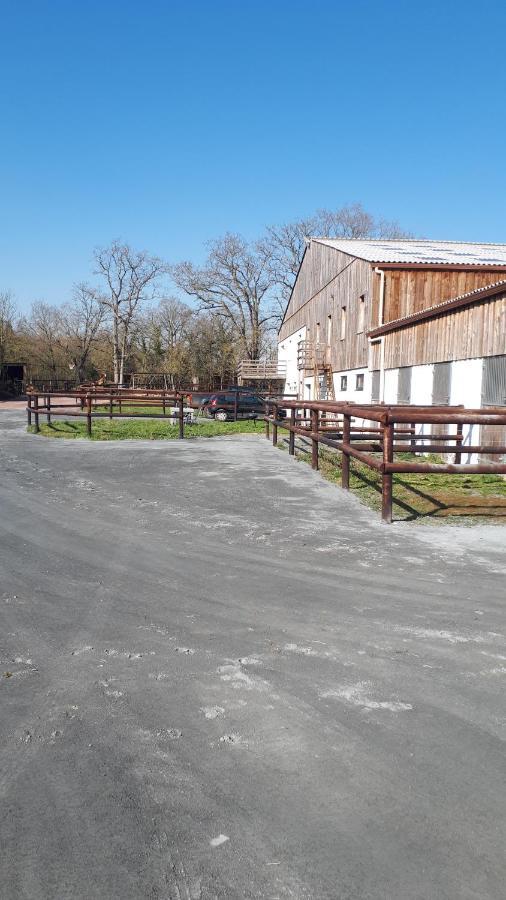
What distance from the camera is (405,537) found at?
251 inches

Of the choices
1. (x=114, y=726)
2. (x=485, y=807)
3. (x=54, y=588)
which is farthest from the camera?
(x=54, y=588)

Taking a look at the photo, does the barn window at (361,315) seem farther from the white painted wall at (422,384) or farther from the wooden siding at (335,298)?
the white painted wall at (422,384)

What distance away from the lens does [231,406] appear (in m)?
31.2

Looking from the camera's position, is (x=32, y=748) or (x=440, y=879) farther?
(x=32, y=748)

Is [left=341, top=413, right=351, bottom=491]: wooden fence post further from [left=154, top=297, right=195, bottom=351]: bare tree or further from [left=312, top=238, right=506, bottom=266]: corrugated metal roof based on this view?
[left=154, top=297, right=195, bottom=351]: bare tree

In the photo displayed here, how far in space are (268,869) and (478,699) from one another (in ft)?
4.82

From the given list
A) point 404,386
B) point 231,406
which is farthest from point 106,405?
point 231,406

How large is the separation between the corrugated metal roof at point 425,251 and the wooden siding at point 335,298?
2.14 ft

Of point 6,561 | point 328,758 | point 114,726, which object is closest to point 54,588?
point 6,561

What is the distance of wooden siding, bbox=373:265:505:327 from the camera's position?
22.9 m

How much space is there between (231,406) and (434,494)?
22793 millimetres

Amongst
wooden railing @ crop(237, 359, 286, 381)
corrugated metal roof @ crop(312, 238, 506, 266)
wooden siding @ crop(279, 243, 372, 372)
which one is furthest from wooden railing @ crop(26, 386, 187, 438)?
wooden railing @ crop(237, 359, 286, 381)

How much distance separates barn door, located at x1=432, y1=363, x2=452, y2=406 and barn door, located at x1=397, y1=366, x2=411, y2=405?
7.11ft

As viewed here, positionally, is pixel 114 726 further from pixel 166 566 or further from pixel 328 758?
pixel 166 566
